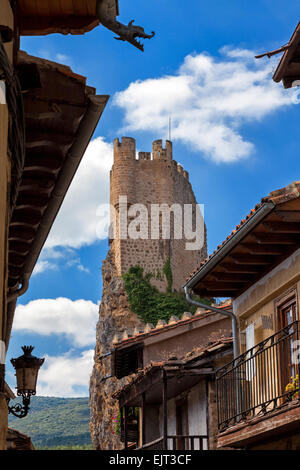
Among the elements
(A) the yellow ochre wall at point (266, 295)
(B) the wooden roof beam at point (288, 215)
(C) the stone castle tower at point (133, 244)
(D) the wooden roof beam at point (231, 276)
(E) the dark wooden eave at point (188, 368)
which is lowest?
(E) the dark wooden eave at point (188, 368)

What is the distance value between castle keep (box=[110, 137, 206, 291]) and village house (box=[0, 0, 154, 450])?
167 ft

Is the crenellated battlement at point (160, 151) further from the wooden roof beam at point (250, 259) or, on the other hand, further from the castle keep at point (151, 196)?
the wooden roof beam at point (250, 259)

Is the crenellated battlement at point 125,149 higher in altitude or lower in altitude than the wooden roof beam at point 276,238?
higher

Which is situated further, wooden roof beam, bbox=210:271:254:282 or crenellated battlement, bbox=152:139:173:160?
crenellated battlement, bbox=152:139:173:160

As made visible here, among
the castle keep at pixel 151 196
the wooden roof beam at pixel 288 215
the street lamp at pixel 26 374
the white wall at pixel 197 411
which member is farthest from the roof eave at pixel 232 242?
the castle keep at pixel 151 196

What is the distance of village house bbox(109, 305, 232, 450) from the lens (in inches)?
682

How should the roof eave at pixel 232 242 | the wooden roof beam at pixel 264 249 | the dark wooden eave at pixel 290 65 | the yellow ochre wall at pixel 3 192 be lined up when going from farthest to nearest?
the wooden roof beam at pixel 264 249 < the dark wooden eave at pixel 290 65 < the roof eave at pixel 232 242 < the yellow ochre wall at pixel 3 192

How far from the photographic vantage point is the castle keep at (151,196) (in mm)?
59906

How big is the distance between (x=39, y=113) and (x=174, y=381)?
12.1m

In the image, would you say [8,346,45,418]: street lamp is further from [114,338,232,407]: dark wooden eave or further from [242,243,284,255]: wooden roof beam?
[114,338,232,407]: dark wooden eave

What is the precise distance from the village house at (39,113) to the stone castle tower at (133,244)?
4608cm

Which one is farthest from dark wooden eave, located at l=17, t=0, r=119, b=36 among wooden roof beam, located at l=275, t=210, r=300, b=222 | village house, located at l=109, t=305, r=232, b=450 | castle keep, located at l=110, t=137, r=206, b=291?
castle keep, located at l=110, t=137, r=206, b=291

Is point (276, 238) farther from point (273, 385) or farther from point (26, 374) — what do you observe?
point (26, 374)
